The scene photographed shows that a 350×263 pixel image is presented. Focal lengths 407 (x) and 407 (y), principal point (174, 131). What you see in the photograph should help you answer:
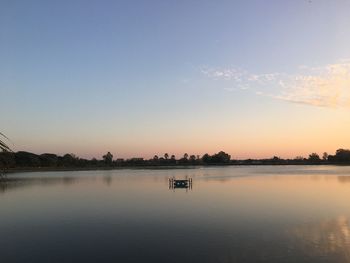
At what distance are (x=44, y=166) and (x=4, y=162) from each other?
194888 millimetres

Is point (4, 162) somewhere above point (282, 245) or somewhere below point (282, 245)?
above

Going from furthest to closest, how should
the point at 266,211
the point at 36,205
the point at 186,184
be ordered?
1. the point at 186,184
2. the point at 36,205
3. the point at 266,211

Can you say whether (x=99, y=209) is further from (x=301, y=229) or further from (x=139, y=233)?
(x=301, y=229)

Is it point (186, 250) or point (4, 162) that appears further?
point (186, 250)

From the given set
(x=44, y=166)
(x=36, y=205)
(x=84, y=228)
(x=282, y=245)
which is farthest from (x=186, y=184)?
(x=44, y=166)

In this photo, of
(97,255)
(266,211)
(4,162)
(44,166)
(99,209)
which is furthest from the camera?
(44,166)

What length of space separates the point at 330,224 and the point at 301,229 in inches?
114

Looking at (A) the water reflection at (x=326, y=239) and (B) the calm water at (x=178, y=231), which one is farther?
(B) the calm water at (x=178, y=231)

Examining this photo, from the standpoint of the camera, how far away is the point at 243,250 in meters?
19.9

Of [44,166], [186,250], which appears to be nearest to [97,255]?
[186,250]

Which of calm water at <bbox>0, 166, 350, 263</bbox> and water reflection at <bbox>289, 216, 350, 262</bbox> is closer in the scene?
water reflection at <bbox>289, 216, 350, 262</bbox>

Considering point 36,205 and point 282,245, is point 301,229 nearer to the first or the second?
point 282,245

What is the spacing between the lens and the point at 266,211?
3400 centimetres

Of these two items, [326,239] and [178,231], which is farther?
[178,231]
